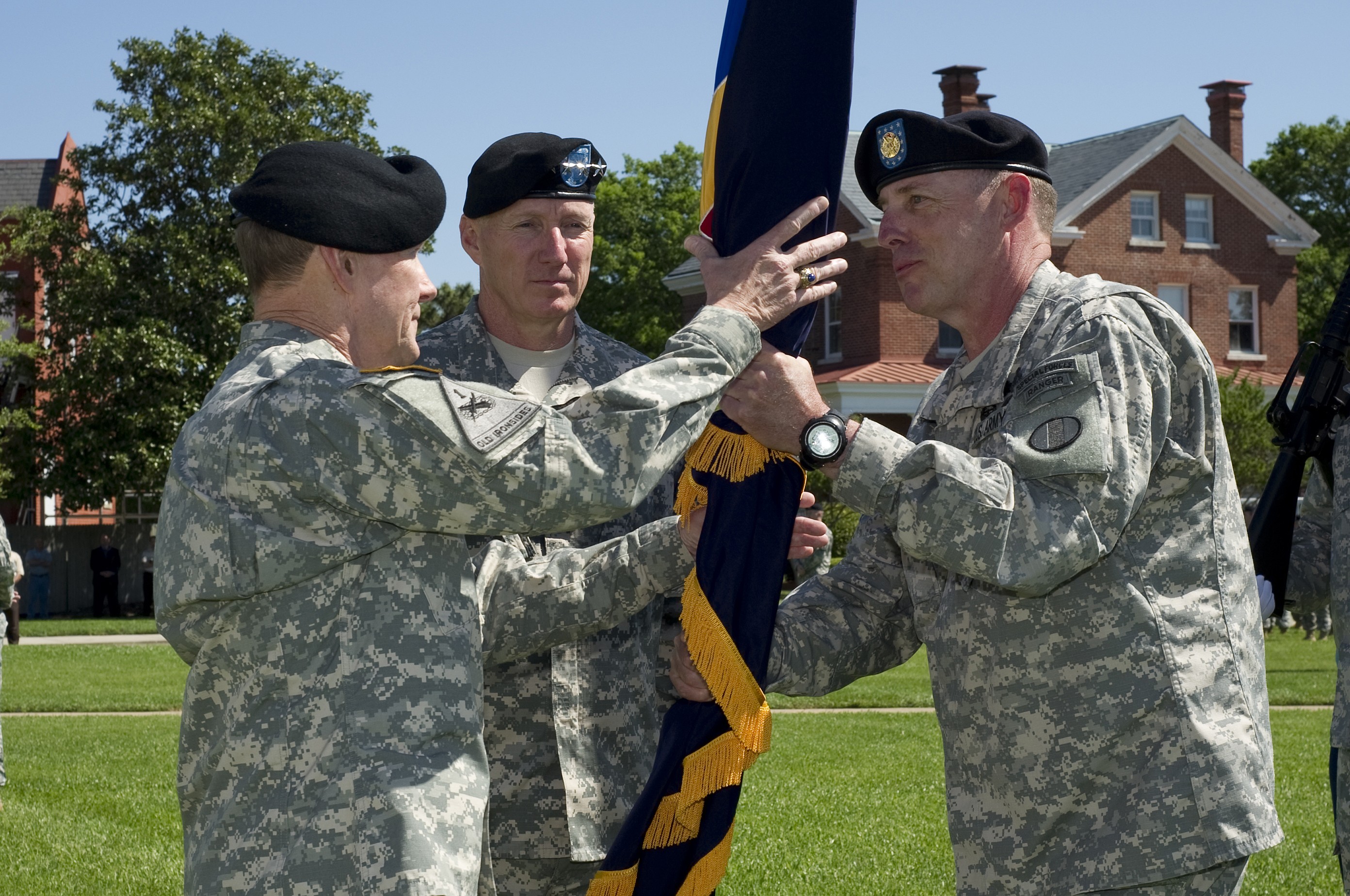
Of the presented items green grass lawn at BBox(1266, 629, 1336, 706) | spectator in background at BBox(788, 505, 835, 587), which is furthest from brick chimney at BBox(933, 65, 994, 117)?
spectator in background at BBox(788, 505, 835, 587)

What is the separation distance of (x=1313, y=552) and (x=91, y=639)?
22.0m

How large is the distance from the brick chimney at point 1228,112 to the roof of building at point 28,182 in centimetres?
3452

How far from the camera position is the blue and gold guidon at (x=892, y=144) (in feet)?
11.9

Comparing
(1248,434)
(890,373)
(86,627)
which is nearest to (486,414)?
(86,627)

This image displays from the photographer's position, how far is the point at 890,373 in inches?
1226

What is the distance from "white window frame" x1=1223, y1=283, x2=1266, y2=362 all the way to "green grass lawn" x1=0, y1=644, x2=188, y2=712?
26709 mm

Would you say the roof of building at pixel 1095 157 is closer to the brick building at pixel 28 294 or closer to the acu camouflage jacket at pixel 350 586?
the brick building at pixel 28 294

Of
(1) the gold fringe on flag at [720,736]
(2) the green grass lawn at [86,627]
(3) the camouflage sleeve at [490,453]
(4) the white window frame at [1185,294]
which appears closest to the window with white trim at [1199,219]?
(4) the white window frame at [1185,294]

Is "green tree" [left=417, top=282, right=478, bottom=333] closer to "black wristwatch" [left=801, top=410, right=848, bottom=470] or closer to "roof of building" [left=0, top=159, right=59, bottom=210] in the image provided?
"roof of building" [left=0, top=159, right=59, bottom=210]

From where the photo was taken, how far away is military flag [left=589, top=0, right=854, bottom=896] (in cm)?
344

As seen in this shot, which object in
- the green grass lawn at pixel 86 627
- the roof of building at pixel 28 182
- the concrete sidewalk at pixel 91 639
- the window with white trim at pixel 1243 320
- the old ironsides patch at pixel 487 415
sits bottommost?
the green grass lawn at pixel 86 627

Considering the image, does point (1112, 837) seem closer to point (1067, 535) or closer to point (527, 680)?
point (1067, 535)

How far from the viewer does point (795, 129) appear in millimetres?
3607

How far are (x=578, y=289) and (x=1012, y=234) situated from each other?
1.36 meters
